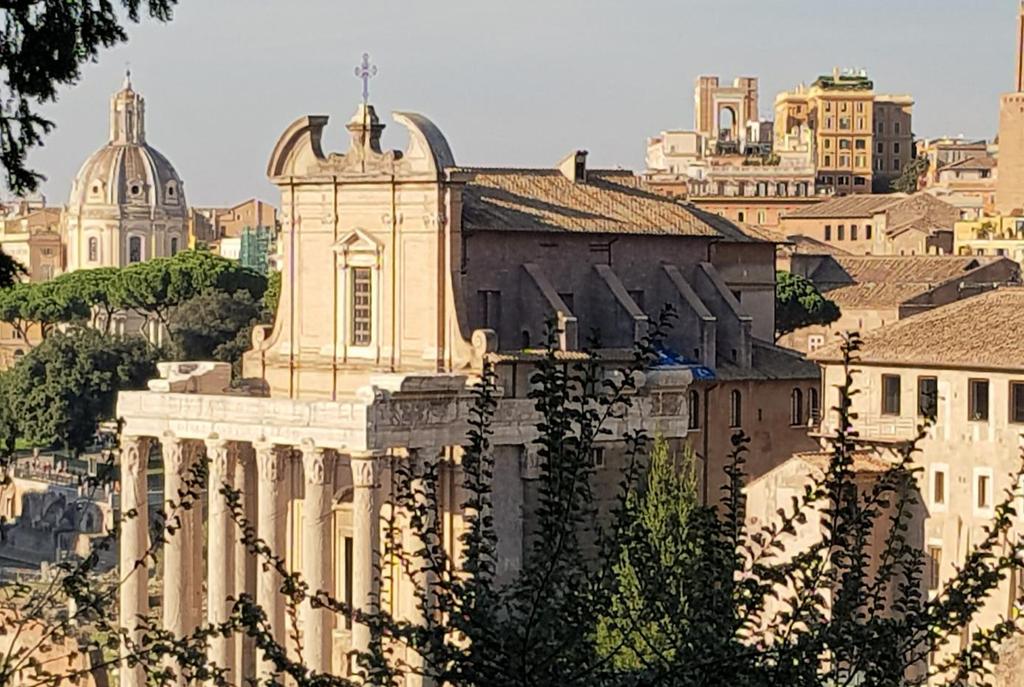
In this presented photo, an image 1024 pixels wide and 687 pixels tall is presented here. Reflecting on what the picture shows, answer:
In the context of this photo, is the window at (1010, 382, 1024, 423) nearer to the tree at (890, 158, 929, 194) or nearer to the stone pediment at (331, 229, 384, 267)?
the stone pediment at (331, 229, 384, 267)

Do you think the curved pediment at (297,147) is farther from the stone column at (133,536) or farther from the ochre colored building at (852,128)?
the ochre colored building at (852,128)

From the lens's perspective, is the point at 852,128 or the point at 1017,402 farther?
the point at 852,128

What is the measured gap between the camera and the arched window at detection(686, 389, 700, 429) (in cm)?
3270

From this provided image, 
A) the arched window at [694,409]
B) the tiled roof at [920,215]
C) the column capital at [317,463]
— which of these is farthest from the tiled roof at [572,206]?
the tiled roof at [920,215]

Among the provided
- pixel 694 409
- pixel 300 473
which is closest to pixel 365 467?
pixel 300 473

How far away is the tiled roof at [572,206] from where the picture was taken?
105 feet

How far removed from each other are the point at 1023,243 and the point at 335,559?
142 ft

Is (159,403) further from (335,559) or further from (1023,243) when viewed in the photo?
(1023,243)

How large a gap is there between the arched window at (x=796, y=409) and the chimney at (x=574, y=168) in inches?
149

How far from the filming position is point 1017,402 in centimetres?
2916

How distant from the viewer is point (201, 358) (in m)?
61.6

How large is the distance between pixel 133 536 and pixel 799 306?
26.3 metres

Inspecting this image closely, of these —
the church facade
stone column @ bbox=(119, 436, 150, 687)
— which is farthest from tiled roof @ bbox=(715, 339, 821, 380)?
stone column @ bbox=(119, 436, 150, 687)

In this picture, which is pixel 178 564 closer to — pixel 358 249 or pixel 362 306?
pixel 362 306
